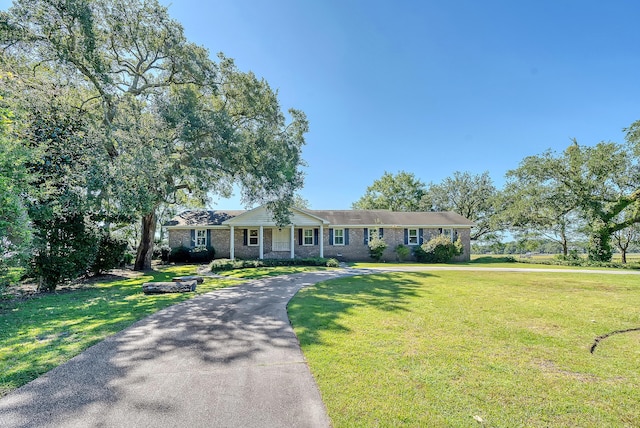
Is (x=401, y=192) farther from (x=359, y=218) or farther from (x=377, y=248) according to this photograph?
(x=377, y=248)

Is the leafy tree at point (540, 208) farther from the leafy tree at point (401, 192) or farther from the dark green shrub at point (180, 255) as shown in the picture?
the dark green shrub at point (180, 255)

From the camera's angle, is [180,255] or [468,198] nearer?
[180,255]

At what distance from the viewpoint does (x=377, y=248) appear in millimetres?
22578

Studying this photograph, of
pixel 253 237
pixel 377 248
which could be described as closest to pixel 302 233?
pixel 253 237

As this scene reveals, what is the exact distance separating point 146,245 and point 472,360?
57.7ft

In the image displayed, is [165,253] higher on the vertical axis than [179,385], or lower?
higher

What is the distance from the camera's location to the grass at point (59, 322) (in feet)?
12.7

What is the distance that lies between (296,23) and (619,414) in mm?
15969

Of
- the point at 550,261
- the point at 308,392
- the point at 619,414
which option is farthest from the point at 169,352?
the point at 550,261

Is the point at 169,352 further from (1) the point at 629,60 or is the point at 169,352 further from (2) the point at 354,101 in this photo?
(1) the point at 629,60

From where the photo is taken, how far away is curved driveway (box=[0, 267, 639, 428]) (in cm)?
270

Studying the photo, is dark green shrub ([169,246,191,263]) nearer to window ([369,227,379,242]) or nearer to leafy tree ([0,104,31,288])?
leafy tree ([0,104,31,288])

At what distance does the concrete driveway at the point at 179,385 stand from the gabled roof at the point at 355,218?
17.4 meters

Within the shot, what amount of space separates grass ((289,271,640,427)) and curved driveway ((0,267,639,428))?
432 mm
